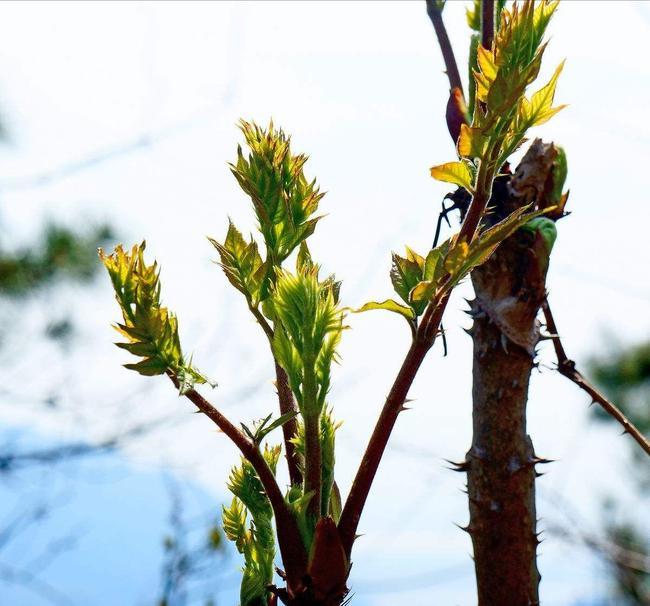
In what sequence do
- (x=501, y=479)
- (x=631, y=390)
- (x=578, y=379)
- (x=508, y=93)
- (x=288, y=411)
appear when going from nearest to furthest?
(x=508, y=93), (x=288, y=411), (x=501, y=479), (x=578, y=379), (x=631, y=390)

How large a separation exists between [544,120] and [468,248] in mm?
82

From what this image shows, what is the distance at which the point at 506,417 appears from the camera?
619 millimetres

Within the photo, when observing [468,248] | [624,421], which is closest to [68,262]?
[624,421]

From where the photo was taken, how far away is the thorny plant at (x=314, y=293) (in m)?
0.37

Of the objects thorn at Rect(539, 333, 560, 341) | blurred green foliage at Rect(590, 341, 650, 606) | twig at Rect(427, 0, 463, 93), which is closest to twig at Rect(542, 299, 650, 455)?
thorn at Rect(539, 333, 560, 341)

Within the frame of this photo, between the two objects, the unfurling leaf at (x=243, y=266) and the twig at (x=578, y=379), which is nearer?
the unfurling leaf at (x=243, y=266)

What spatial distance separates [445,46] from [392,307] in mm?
478

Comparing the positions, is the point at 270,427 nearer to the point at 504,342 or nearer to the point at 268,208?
the point at 268,208

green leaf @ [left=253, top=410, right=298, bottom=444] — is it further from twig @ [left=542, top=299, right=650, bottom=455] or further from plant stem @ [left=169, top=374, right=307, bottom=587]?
twig @ [left=542, top=299, right=650, bottom=455]

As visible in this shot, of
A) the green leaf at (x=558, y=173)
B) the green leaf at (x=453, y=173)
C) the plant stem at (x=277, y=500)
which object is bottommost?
the plant stem at (x=277, y=500)

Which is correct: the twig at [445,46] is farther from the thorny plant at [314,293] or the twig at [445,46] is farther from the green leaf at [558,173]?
the thorny plant at [314,293]

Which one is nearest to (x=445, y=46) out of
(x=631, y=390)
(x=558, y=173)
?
(x=558, y=173)

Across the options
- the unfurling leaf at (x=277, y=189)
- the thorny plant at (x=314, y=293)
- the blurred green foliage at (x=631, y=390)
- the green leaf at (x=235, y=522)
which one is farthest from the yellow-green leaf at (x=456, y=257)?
the blurred green foliage at (x=631, y=390)

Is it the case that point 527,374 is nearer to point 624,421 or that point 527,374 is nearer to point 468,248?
point 624,421
